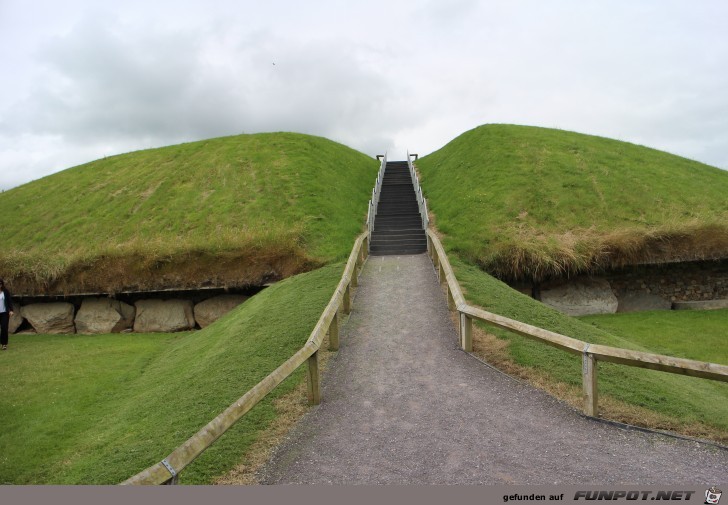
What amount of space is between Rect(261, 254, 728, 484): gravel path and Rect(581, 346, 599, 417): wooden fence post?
0.60ft

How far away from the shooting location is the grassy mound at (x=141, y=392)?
6578 mm

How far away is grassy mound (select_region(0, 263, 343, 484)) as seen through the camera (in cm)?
658

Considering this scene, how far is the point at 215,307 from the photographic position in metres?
17.9

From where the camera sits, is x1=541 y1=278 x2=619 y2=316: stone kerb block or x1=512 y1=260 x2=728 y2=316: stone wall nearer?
x1=541 y1=278 x2=619 y2=316: stone kerb block

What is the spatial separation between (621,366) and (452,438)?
427cm

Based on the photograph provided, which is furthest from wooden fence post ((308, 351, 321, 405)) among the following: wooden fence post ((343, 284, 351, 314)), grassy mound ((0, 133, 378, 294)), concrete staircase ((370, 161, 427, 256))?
concrete staircase ((370, 161, 427, 256))

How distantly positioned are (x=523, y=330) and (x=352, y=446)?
3.35 meters

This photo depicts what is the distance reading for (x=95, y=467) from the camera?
6613mm

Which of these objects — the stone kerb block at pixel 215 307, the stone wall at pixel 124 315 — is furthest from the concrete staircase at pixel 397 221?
the stone wall at pixel 124 315

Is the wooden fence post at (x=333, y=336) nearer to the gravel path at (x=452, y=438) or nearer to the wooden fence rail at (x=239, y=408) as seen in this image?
the wooden fence rail at (x=239, y=408)

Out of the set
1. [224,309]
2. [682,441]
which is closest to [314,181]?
[224,309]

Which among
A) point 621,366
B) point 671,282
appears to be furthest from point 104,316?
point 671,282

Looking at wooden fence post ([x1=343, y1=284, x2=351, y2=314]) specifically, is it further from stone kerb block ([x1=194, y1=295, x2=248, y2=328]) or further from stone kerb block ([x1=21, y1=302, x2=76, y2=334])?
stone kerb block ([x1=21, y1=302, x2=76, y2=334])

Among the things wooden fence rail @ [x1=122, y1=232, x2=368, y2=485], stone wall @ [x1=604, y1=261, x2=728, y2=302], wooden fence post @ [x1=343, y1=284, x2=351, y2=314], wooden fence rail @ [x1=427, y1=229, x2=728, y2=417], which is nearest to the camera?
wooden fence rail @ [x1=122, y1=232, x2=368, y2=485]
